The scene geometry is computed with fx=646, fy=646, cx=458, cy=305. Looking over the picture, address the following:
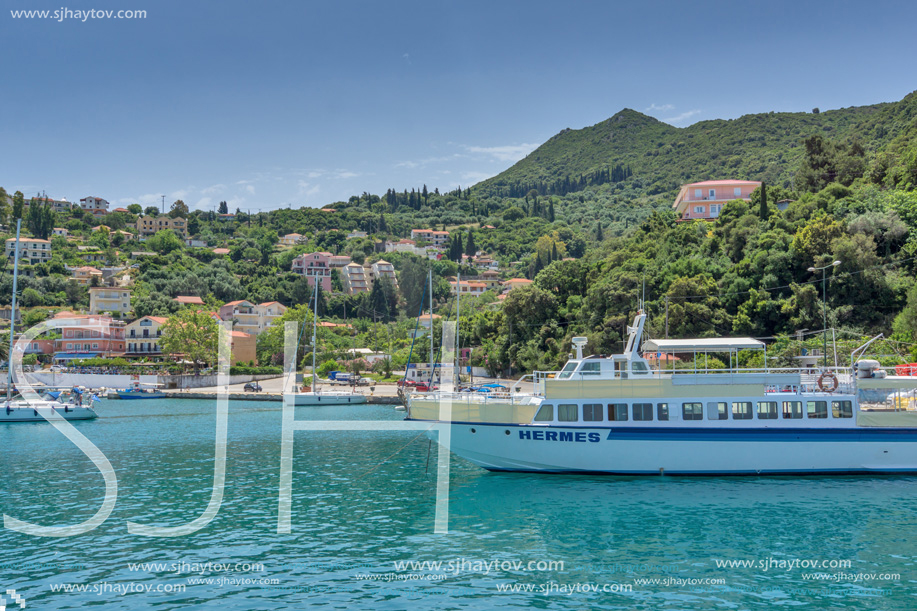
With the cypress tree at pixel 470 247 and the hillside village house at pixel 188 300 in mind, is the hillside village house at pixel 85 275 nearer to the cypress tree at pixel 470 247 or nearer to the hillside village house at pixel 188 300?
the hillside village house at pixel 188 300

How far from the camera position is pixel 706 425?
22.7 meters

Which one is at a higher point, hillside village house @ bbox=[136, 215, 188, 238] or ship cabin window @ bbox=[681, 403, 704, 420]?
hillside village house @ bbox=[136, 215, 188, 238]

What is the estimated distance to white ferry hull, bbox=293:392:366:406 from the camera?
188ft

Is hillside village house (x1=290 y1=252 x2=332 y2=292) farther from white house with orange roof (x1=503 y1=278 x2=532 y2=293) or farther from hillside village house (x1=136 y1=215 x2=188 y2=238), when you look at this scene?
hillside village house (x1=136 y1=215 x2=188 y2=238)

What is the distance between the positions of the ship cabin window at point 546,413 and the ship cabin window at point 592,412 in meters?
1.16

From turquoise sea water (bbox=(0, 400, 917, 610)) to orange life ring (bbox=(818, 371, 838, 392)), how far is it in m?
3.15

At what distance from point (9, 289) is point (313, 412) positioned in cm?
8117

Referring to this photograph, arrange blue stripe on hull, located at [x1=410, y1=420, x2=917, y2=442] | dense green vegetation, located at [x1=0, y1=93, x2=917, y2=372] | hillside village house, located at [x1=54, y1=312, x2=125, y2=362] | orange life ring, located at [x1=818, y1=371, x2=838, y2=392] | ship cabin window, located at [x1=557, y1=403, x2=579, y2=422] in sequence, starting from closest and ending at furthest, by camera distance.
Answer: blue stripe on hull, located at [x1=410, y1=420, x2=917, y2=442]
ship cabin window, located at [x1=557, y1=403, x2=579, y2=422]
orange life ring, located at [x1=818, y1=371, x2=838, y2=392]
dense green vegetation, located at [x1=0, y1=93, x2=917, y2=372]
hillside village house, located at [x1=54, y1=312, x2=125, y2=362]

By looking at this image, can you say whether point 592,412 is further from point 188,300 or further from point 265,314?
point 188,300

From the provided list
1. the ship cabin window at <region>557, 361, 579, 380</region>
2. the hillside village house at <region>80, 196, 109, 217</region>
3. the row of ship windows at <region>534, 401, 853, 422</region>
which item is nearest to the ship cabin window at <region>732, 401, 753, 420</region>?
the row of ship windows at <region>534, 401, 853, 422</region>

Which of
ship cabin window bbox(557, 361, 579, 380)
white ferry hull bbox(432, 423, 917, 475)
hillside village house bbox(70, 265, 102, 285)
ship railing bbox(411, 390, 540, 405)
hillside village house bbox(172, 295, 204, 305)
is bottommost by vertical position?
white ferry hull bbox(432, 423, 917, 475)

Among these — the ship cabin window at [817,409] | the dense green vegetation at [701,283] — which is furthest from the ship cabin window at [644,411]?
the dense green vegetation at [701,283]

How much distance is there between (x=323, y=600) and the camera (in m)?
12.8

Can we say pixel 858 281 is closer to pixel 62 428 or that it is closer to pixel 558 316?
pixel 558 316
